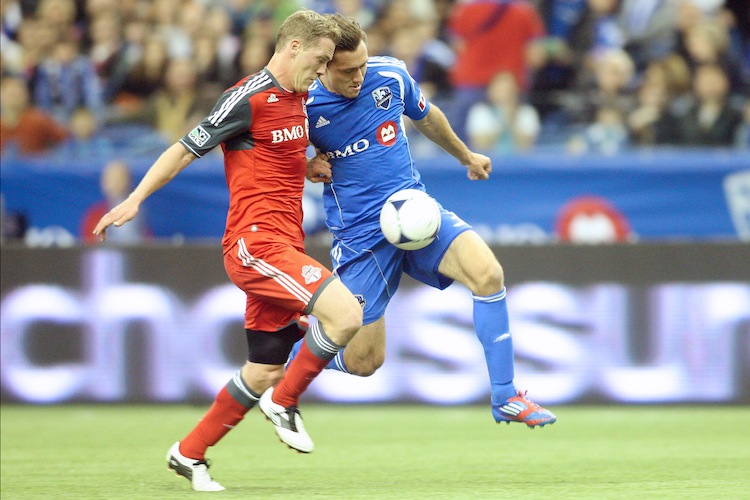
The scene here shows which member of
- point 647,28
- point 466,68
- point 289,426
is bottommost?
point 289,426

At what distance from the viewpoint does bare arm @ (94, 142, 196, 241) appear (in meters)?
5.21

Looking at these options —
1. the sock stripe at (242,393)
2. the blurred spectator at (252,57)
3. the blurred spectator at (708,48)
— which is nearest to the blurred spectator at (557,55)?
the blurred spectator at (708,48)

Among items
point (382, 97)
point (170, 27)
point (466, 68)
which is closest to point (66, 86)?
point (170, 27)

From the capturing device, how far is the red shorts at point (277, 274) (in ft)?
18.1

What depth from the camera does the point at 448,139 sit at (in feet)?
21.2

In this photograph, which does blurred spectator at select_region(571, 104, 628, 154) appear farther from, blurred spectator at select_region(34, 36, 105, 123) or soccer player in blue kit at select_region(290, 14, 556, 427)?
blurred spectator at select_region(34, 36, 105, 123)

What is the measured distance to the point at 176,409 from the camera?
9.39m

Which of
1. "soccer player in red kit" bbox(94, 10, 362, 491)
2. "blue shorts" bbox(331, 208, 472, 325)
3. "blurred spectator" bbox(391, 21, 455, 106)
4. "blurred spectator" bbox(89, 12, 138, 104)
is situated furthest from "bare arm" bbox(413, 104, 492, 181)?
"blurred spectator" bbox(89, 12, 138, 104)

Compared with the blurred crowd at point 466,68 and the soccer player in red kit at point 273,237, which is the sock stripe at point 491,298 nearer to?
the soccer player in red kit at point 273,237

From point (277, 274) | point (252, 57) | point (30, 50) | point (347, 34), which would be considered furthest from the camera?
point (30, 50)

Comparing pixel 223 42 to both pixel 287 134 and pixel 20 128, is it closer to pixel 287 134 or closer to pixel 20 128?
pixel 20 128

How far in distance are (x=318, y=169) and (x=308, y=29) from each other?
0.89 meters

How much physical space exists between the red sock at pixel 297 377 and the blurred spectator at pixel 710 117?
5926mm

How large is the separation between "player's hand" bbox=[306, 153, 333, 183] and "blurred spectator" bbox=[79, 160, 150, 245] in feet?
14.8
